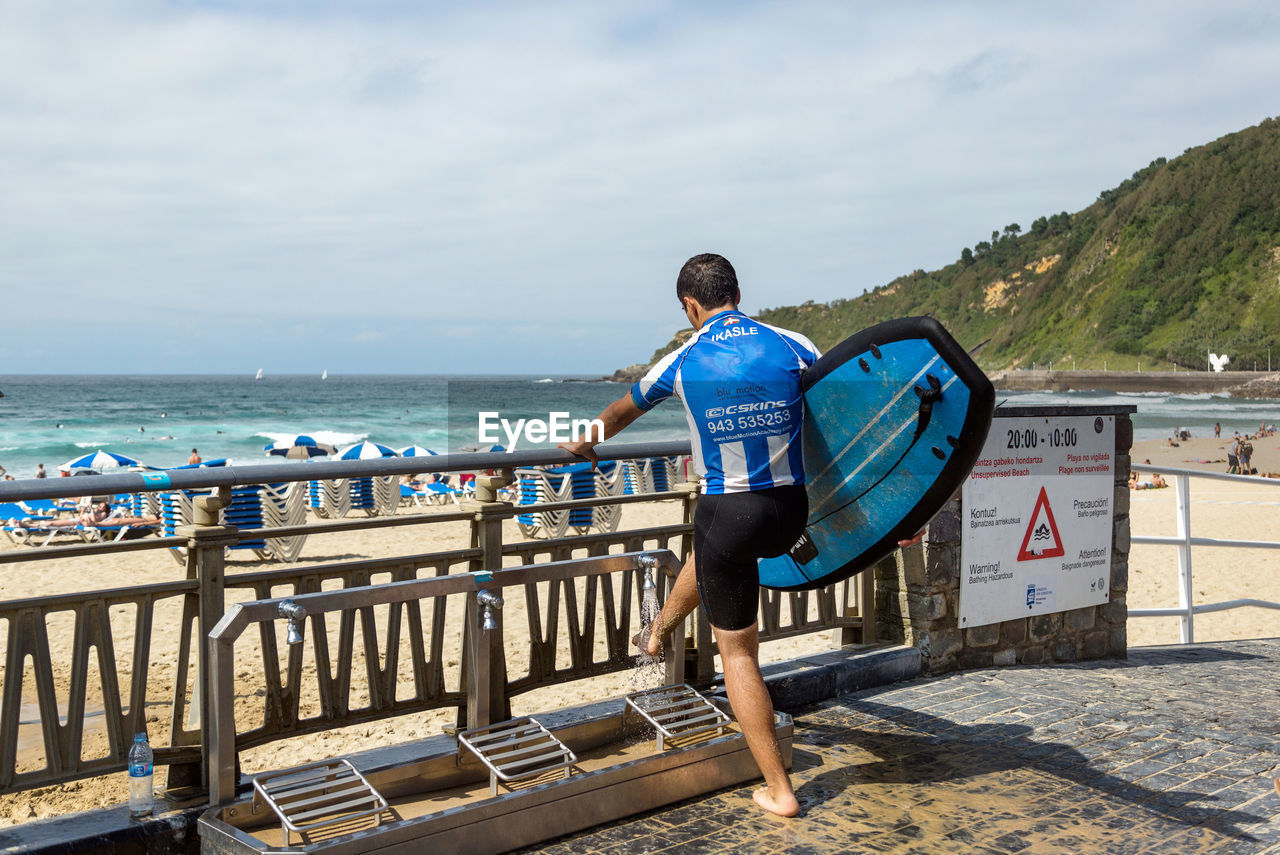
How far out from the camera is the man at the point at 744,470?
373 centimetres

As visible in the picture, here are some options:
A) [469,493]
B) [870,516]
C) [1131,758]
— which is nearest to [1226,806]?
[1131,758]

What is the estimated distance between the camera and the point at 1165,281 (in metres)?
121

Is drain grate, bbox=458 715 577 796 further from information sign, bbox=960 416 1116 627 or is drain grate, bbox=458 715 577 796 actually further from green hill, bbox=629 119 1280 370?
green hill, bbox=629 119 1280 370

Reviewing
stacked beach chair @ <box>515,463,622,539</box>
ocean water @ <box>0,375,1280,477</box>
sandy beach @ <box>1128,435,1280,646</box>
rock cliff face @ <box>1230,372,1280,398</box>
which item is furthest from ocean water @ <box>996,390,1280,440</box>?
stacked beach chair @ <box>515,463,622,539</box>

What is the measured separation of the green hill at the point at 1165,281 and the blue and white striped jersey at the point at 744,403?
115632 mm

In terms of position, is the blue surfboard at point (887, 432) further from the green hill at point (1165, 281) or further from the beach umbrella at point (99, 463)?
the green hill at point (1165, 281)

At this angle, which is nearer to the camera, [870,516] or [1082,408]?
[870,516]

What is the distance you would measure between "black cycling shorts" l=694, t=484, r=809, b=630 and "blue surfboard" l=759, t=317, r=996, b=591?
34 centimetres

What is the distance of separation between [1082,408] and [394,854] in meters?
4.94

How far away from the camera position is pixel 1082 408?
6.47 m

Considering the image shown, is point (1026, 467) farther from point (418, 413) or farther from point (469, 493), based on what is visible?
point (418, 413)

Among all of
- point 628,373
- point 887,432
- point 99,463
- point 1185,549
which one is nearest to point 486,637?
point 887,432

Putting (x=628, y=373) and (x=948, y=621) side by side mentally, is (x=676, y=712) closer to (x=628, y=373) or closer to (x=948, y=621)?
(x=948, y=621)

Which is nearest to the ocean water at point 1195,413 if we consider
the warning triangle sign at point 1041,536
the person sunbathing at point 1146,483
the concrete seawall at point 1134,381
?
the concrete seawall at point 1134,381
